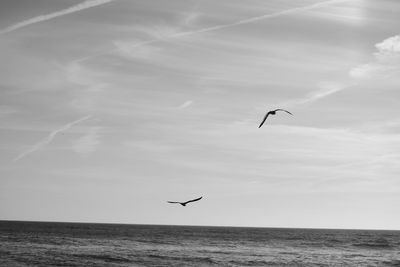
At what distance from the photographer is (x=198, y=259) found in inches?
1890

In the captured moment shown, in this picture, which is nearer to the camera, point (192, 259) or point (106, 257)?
point (106, 257)

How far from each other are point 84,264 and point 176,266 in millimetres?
6842

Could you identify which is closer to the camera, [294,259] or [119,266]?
[119,266]

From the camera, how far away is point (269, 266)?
4475cm

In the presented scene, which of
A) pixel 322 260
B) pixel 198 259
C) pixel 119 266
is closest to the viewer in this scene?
pixel 119 266

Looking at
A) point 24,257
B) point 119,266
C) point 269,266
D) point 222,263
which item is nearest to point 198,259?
point 222,263

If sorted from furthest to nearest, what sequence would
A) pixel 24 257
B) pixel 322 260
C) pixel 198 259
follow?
pixel 322 260 → pixel 198 259 → pixel 24 257

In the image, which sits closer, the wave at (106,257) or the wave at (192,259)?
the wave at (106,257)

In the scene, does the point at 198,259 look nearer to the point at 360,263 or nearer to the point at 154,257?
the point at 154,257

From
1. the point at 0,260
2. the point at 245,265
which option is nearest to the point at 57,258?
the point at 0,260

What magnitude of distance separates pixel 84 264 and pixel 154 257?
1018cm

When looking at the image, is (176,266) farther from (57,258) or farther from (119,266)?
(57,258)

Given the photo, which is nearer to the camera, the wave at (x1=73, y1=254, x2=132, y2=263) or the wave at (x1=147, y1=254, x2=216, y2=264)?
the wave at (x1=73, y1=254, x2=132, y2=263)

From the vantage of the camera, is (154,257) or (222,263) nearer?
(222,263)
